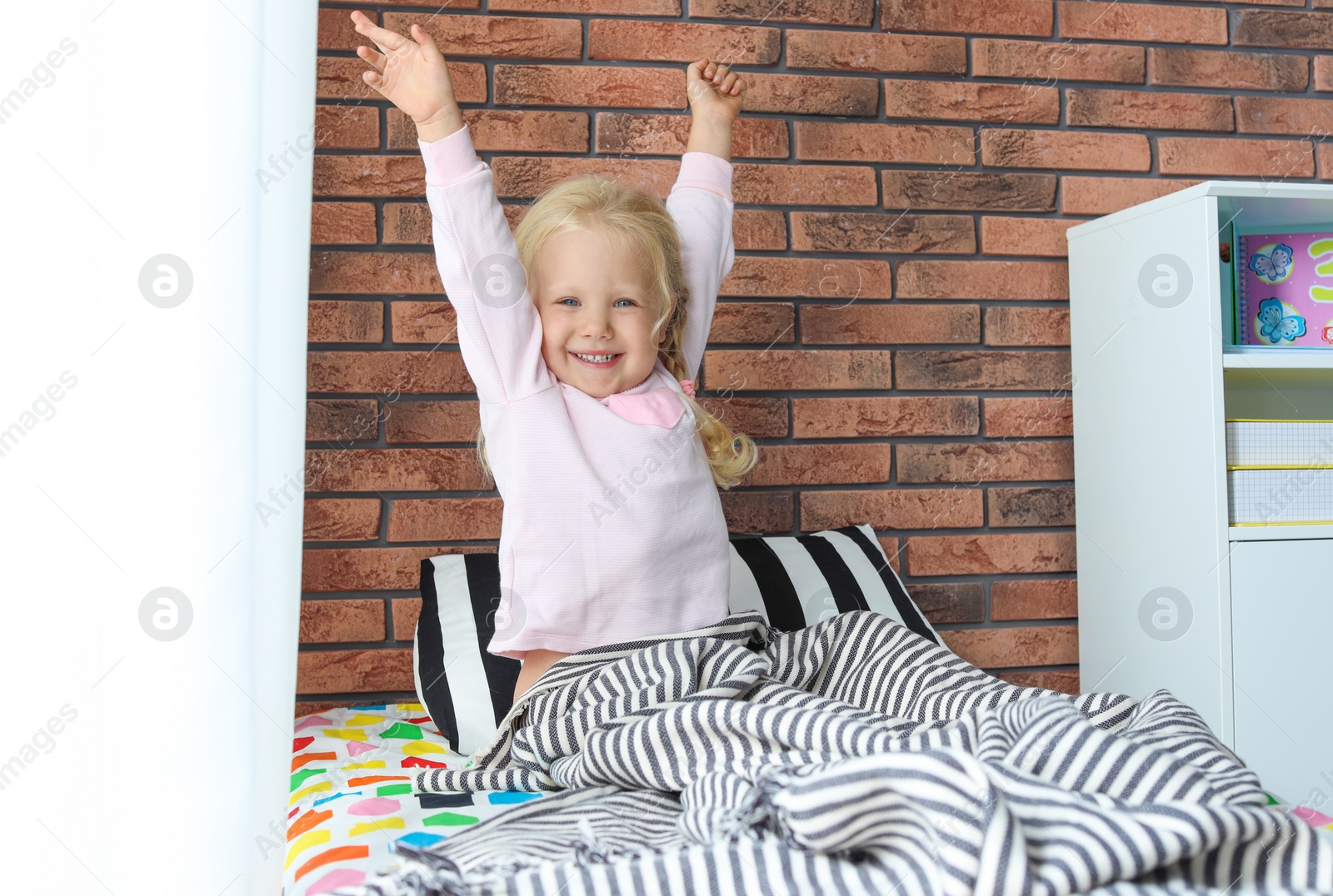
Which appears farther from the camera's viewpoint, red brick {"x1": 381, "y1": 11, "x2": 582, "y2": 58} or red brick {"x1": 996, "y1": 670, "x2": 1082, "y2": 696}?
red brick {"x1": 996, "y1": 670, "x2": 1082, "y2": 696}

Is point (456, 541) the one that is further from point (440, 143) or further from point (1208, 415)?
point (1208, 415)

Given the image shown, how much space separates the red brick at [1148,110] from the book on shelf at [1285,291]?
0.35m

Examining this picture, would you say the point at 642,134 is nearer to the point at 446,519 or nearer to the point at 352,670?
the point at 446,519

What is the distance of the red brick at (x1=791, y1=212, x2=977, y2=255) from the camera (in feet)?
6.06

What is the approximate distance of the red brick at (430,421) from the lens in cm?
171

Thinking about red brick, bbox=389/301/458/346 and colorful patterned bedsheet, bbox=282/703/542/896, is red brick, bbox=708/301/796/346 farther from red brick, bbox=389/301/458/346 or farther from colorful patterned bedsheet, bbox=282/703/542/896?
colorful patterned bedsheet, bbox=282/703/542/896

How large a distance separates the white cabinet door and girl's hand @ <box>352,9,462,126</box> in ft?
4.54

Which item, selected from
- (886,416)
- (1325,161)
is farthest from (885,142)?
(1325,161)

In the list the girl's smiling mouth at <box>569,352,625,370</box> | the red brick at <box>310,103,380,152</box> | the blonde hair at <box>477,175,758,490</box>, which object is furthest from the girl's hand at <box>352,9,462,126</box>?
the red brick at <box>310,103,380,152</box>

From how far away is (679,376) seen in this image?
4.93 ft

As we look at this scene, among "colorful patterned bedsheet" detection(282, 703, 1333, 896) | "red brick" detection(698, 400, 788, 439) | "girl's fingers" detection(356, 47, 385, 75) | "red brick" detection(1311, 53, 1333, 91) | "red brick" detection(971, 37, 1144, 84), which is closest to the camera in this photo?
"colorful patterned bedsheet" detection(282, 703, 1333, 896)

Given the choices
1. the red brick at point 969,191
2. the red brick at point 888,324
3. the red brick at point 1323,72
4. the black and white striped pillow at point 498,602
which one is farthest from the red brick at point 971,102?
the black and white striped pillow at point 498,602

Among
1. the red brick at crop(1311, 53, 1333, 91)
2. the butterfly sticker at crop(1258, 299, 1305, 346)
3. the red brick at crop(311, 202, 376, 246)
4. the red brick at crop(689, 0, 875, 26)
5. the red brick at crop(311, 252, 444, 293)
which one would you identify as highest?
the red brick at crop(689, 0, 875, 26)

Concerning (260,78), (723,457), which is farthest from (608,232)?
(260,78)
